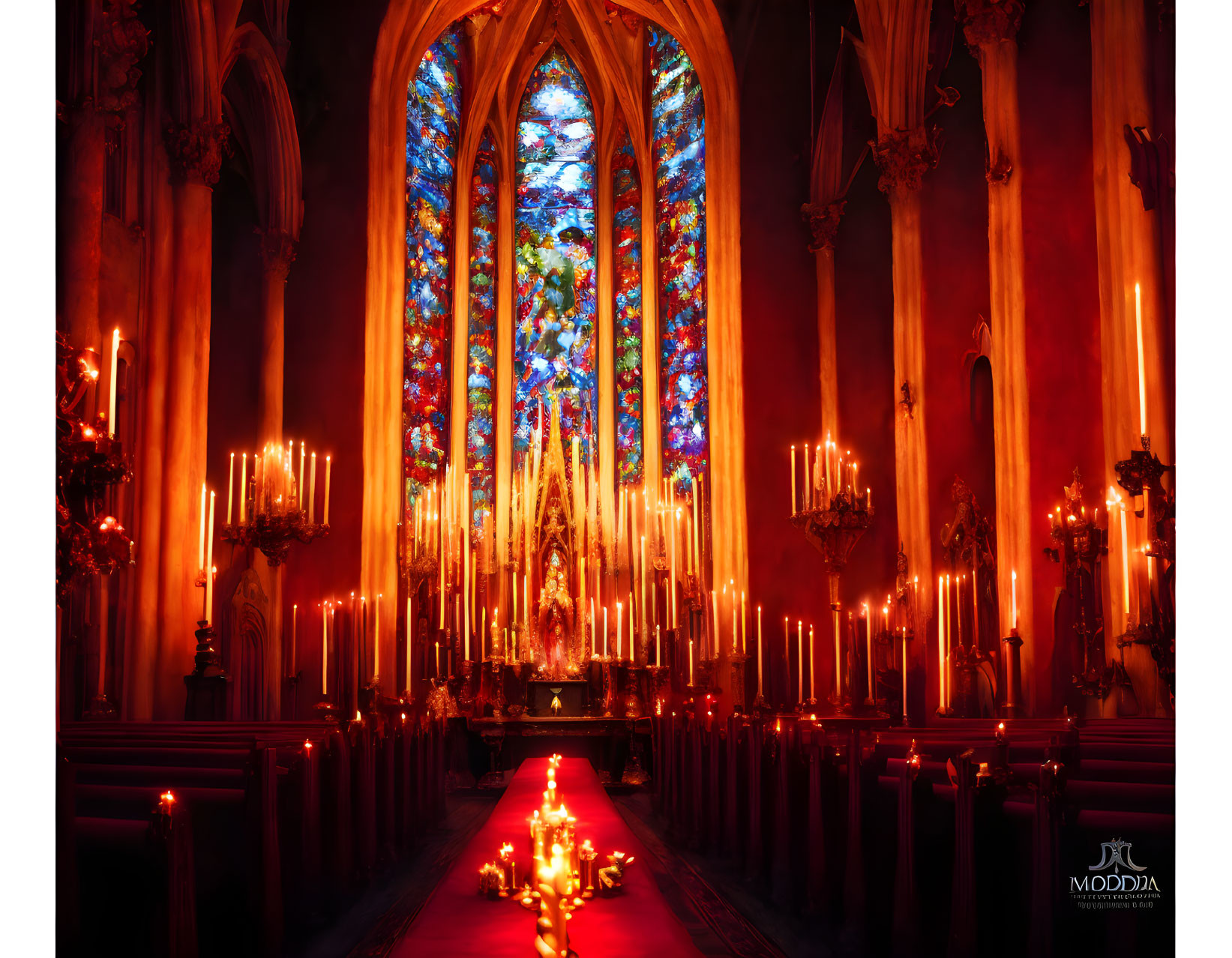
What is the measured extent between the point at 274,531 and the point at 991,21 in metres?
8.89

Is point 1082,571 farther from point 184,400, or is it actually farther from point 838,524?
point 184,400

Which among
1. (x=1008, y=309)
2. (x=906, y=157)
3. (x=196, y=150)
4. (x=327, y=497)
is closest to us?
(x=1008, y=309)

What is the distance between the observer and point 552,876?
2297mm

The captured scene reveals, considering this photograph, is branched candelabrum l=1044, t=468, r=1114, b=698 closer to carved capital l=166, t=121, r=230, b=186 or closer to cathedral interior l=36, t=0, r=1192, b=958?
cathedral interior l=36, t=0, r=1192, b=958

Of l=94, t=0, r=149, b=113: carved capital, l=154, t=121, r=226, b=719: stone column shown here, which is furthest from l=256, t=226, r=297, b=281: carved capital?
l=94, t=0, r=149, b=113: carved capital

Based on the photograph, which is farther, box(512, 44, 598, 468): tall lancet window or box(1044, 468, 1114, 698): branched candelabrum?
box(512, 44, 598, 468): tall lancet window

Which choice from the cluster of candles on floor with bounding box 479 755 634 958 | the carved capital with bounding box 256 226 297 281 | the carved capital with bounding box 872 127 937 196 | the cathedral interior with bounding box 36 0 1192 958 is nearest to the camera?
the cluster of candles on floor with bounding box 479 755 634 958

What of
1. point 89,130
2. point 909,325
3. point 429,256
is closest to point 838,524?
point 909,325

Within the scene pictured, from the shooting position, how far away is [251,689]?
14.7 m

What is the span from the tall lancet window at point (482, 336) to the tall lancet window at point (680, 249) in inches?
127

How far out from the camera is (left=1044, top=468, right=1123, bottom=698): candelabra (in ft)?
29.9

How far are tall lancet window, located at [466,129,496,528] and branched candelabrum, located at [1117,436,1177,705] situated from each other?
14476mm

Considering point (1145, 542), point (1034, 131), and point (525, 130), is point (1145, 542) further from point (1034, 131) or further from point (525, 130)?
point (525, 130)

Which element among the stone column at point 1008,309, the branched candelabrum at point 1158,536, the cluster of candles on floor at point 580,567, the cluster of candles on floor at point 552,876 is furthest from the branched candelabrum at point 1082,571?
the cluster of candles on floor at point 552,876
